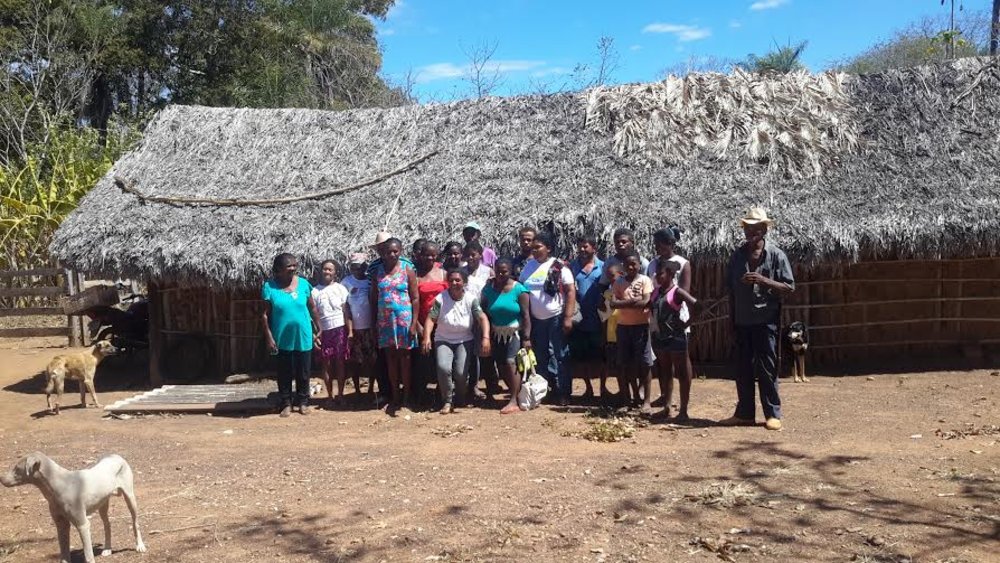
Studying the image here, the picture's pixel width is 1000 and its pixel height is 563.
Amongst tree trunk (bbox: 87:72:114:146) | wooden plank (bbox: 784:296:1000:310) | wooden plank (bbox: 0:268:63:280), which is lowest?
wooden plank (bbox: 784:296:1000:310)

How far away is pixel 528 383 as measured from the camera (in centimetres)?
750

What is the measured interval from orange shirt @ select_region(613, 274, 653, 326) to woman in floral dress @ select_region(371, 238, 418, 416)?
187cm

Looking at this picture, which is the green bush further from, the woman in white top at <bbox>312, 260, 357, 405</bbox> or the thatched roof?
the woman in white top at <bbox>312, 260, 357, 405</bbox>

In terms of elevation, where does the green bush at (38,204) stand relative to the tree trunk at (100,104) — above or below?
below

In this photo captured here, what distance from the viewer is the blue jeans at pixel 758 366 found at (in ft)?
21.2

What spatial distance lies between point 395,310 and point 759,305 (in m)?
3.15

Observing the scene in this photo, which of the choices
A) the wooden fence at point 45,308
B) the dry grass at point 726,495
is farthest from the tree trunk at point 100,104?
the dry grass at point 726,495

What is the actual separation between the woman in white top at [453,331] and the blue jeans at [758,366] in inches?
87.9

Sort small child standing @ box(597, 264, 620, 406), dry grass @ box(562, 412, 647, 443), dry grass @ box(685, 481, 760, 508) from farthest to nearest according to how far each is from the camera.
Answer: small child standing @ box(597, 264, 620, 406)
dry grass @ box(562, 412, 647, 443)
dry grass @ box(685, 481, 760, 508)

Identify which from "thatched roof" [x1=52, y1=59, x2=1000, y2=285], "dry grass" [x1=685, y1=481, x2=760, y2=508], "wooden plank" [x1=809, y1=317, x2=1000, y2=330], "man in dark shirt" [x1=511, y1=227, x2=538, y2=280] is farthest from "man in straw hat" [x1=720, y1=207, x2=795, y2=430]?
"wooden plank" [x1=809, y1=317, x2=1000, y2=330]

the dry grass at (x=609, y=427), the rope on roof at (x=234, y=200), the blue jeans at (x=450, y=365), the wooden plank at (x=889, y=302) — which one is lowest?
the dry grass at (x=609, y=427)

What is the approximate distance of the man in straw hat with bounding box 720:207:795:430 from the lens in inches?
252

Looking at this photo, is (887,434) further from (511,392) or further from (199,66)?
(199,66)

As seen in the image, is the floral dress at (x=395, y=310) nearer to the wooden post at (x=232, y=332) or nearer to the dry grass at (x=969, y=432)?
the wooden post at (x=232, y=332)
